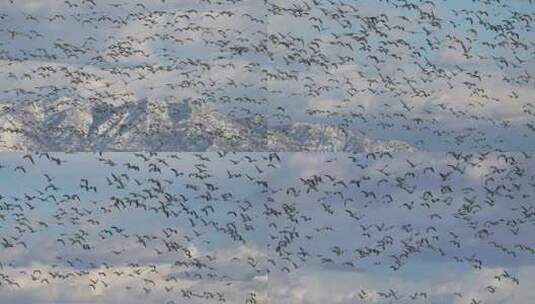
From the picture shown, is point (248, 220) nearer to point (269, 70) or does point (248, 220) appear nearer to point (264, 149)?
point (264, 149)

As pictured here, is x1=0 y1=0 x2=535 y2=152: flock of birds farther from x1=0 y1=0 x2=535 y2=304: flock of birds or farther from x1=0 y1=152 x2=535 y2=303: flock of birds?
x1=0 y1=152 x2=535 y2=303: flock of birds

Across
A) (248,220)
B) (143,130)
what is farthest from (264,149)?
(143,130)

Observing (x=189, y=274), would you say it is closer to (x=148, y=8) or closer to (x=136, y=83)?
(x=136, y=83)

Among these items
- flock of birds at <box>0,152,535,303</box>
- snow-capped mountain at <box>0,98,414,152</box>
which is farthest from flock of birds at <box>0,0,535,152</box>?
flock of birds at <box>0,152,535,303</box>

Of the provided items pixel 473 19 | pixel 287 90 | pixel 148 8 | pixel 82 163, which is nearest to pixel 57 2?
pixel 148 8

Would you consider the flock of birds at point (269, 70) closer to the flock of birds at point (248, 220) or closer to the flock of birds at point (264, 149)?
the flock of birds at point (264, 149)
